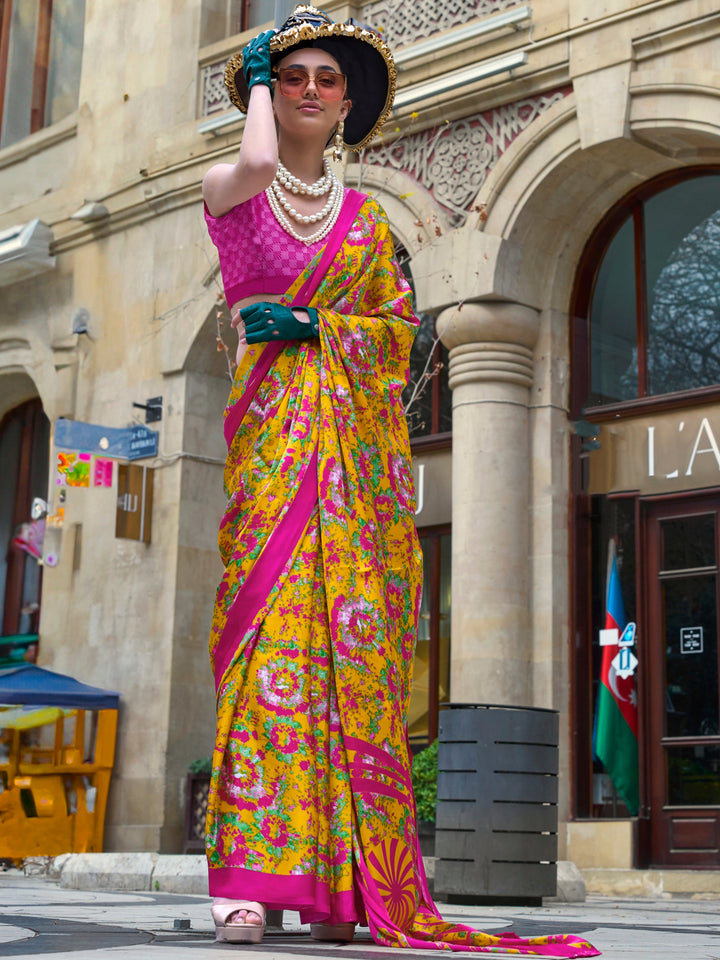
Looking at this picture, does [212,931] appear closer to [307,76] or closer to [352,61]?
[307,76]

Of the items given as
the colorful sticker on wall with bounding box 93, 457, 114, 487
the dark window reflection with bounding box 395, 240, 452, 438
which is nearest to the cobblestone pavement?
the dark window reflection with bounding box 395, 240, 452, 438

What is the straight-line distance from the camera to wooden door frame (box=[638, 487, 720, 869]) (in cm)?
935

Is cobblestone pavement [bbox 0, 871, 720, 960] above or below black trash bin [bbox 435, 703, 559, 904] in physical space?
below

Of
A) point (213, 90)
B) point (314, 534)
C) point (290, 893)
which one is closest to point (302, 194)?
point (314, 534)

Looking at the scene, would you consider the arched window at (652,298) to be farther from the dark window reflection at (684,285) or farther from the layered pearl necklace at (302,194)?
the layered pearl necklace at (302,194)

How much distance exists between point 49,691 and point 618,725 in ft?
14.6

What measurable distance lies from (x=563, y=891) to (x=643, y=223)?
506 cm

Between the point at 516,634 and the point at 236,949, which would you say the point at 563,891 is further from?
the point at 236,949

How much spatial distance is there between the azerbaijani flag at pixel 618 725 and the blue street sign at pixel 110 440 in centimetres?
458

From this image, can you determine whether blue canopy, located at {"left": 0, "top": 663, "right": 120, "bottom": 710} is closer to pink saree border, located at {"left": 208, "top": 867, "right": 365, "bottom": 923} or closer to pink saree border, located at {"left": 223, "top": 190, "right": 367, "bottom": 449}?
pink saree border, located at {"left": 223, "top": 190, "right": 367, "bottom": 449}

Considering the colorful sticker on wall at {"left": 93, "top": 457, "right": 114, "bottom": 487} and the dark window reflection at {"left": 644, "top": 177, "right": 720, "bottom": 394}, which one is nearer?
the dark window reflection at {"left": 644, "top": 177, "right": 720, "bottom": 394}

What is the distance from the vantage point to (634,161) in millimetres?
9852

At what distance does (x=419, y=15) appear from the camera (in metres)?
11.0

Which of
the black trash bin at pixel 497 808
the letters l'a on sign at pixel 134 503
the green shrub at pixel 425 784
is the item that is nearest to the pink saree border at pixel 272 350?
the black trash bin at pixel 497 808
